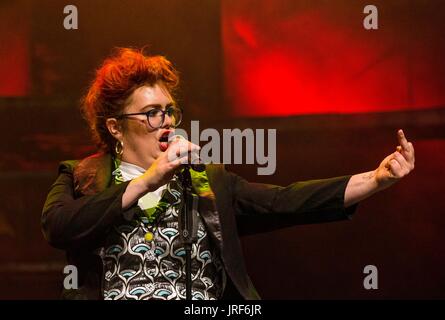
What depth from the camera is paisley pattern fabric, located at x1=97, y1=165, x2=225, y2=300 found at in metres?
Answer: 2.34

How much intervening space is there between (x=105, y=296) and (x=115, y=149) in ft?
1.77

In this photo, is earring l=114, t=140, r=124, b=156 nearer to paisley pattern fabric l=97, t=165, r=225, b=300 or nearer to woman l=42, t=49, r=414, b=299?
woman l=42, t=49, r=414, b=299

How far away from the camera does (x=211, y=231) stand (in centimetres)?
241

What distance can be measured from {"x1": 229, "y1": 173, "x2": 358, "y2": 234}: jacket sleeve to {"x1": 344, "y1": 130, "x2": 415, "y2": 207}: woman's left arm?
0.03 m

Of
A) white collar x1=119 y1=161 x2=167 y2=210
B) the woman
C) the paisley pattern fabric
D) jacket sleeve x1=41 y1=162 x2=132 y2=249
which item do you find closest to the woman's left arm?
the woman

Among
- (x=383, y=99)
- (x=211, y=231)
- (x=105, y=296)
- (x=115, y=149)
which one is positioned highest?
(x=383, y=99)

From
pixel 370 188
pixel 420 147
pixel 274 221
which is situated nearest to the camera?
pixel 370 188

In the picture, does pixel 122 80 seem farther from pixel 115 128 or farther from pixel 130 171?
pixel 130 171

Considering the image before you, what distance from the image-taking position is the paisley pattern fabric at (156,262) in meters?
2.34

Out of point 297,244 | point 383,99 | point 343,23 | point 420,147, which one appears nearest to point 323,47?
point 343,23

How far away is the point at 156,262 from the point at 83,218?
0.86ft

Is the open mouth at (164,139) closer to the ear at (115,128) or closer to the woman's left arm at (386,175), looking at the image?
the ear at (115,128)

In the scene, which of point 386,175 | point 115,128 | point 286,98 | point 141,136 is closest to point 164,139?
point 141,136

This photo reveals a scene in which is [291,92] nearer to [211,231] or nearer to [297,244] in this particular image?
[297,244]
